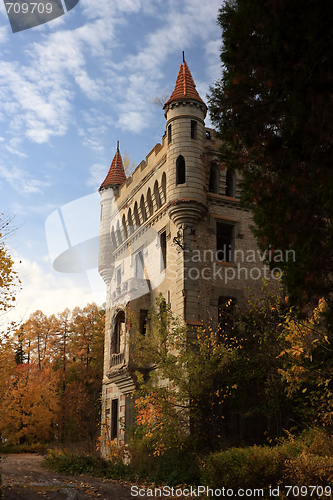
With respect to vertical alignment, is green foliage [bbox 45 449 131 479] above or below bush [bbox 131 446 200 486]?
below

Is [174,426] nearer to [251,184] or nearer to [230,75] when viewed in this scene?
[251,184]

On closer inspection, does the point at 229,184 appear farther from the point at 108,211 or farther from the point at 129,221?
the point at 108,211

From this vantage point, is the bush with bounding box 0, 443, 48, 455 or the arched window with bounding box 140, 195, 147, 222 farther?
the bush with bounding box 0, 443, 48, 455

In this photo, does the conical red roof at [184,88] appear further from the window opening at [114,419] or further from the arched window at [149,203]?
the window opening at [114,419]

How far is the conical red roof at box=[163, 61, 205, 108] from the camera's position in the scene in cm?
2134

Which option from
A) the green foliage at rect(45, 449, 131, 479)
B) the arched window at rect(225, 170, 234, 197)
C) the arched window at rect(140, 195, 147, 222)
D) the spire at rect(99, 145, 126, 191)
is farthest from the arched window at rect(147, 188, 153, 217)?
the green foliage at rect(45, 449, 131, 479)

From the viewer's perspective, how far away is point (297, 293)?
829 cm

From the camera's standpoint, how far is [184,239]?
65.5ft

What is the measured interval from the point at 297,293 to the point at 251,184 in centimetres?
225

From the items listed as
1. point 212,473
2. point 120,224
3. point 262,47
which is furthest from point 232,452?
point 120,224

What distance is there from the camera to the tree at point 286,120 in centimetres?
737

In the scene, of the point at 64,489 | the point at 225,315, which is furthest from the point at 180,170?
the point at 64,489

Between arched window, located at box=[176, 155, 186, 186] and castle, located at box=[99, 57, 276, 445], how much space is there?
5cm

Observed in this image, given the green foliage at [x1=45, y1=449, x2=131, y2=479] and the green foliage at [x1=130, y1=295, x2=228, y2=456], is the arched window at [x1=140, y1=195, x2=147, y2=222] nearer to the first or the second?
the green foliage at [x1=130, y1=295, x2=228, y2=456]
